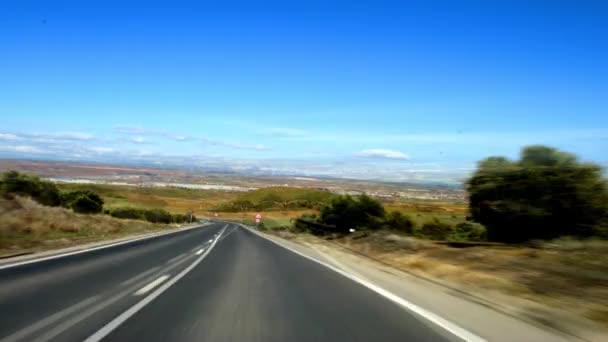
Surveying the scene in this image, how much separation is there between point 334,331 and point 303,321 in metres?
0.83

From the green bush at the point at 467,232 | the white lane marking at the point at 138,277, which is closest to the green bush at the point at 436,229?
the green bush at the point at 467,232

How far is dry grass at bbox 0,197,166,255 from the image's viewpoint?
2311 cm

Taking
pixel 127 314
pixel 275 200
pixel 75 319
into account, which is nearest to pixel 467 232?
pixel 127 314

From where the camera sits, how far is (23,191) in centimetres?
5141

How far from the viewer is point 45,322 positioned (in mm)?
7879

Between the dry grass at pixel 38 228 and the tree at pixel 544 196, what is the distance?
52.6 ft

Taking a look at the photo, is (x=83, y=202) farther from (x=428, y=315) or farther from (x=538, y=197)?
(x=428, y=315)

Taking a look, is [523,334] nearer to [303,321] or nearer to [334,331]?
[334,331]

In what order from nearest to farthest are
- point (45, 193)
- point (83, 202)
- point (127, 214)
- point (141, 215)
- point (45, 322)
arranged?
point (45, 322), point (45, 193), point (83, 202), point (127, 214), point (141, 215)

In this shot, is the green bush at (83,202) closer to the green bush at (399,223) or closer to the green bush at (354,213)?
the green bush at (354,213)

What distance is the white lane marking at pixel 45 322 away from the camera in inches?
272

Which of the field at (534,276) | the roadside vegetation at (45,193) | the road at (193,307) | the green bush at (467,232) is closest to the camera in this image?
the road at (193,307)

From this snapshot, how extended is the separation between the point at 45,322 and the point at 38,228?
73.8ft


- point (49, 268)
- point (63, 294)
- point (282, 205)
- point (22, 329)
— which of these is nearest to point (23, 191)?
point (49, 268)
